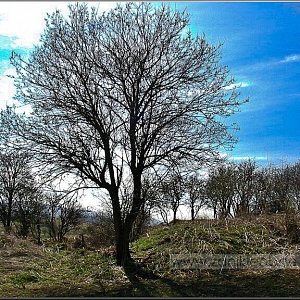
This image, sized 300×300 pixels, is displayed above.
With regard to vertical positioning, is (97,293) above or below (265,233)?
below

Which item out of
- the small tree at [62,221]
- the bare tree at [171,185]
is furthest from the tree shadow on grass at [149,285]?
the small tree at [62,221]

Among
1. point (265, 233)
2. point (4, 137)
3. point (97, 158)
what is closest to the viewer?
point (4, 137)

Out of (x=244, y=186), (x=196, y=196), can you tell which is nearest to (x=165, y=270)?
(x=196, y=196)

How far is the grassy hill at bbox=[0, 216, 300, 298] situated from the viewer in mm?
6973

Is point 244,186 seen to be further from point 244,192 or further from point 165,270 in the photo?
point 165,270

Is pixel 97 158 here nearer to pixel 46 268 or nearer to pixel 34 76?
Answer: pixel 34 76

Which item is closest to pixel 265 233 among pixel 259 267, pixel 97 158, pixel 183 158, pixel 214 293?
pixel 259 267

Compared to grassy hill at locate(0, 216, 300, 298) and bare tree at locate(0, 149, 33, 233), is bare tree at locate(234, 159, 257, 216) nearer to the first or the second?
grassy hill at locate(0, 216, 300, 298)

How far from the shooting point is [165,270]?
8.67 metres

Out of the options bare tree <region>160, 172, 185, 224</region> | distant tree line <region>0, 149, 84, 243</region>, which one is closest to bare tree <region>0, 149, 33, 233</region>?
distant tree line <region>0, 149, 84, 243</region>

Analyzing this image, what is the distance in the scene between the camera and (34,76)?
29.9ft

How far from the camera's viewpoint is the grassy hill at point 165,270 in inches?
275

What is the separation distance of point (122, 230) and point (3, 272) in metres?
3.06

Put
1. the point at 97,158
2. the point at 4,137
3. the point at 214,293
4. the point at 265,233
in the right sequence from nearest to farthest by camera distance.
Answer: the point at 214,293
the point at 4,137
the point at 97,158
the point at 265,233
